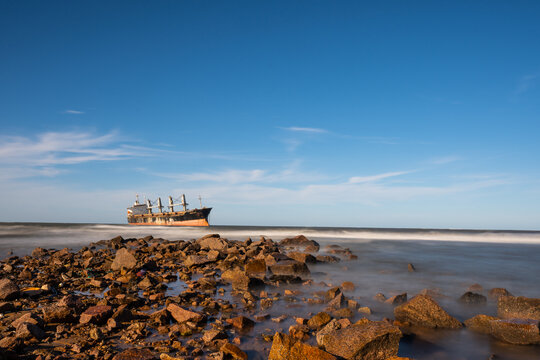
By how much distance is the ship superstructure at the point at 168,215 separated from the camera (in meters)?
90.1

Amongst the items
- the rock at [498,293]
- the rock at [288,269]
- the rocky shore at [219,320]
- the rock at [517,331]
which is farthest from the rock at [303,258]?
the rock at [517,331]

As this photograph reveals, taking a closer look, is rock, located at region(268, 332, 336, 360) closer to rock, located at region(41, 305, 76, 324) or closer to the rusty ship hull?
rock, located at region(41, 305, 76, 324)

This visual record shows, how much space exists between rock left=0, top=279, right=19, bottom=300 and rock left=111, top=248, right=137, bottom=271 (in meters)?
4.02

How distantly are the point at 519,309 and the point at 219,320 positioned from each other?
6.75m

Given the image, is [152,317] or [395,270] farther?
[395,270]

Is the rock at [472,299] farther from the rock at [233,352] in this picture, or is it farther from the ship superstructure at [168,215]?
the ship superstructure at [168,215]

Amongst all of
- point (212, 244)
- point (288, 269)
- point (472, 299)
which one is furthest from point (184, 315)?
point (212, 244)

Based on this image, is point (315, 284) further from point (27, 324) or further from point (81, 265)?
point (81, 265)

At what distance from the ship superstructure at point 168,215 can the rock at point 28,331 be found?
8528 cm

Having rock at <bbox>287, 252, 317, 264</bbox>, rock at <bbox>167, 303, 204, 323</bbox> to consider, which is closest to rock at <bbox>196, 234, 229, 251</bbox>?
rock at <bbox>287, 252, 317, 264</bbox>

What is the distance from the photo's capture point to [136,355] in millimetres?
4492

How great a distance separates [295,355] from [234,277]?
6226 mm

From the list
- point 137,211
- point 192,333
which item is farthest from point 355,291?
point 137,211

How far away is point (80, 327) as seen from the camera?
586cm
